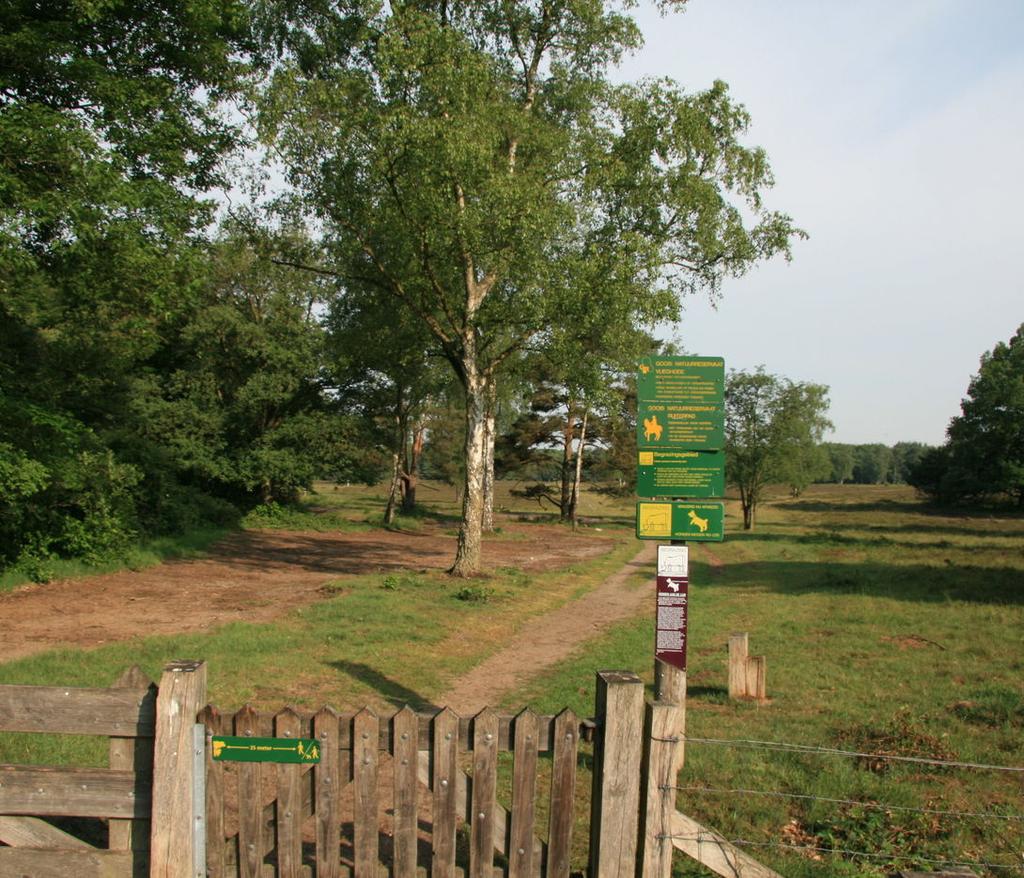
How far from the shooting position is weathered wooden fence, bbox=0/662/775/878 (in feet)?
13.6

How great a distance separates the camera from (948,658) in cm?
1280

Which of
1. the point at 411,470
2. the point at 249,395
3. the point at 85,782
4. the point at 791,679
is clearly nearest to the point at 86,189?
the point at 85,782

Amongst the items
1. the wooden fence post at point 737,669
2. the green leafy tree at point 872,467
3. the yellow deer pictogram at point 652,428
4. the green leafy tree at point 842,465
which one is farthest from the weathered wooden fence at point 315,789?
the green leafy tree at point 872,467

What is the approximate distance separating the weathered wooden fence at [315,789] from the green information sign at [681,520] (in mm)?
3412

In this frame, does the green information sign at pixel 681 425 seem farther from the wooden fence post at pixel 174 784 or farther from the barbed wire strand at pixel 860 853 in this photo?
the wooden fence post at pixel 174 784

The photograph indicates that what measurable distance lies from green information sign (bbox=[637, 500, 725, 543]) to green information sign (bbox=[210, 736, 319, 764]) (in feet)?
13.6

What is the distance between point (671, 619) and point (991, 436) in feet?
184

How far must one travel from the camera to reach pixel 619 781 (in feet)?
14.0

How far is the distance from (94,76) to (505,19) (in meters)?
10.7

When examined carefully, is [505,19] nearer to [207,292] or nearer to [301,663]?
[301,663]

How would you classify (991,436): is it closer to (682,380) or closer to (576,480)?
(576,480)

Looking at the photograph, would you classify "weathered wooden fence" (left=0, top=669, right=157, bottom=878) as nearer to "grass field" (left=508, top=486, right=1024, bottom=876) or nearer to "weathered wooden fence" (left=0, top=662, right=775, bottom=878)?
"weathered wooden fence" (left=0, top=662, right=775, bottom=878)

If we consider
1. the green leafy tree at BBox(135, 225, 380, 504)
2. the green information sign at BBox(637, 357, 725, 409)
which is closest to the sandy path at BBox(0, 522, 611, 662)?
the green leafy tree at BBox(135, 225, 380, 504)

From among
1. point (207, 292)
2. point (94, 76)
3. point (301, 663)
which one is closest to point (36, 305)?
point (94, 76)
